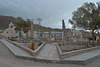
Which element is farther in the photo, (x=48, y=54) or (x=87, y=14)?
(x=87, y=14)

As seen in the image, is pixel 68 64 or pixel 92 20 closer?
pixel 68 64

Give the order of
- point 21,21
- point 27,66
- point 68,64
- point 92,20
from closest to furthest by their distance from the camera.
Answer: point 27,66 < point 68,64 < point 92,20 < point 21,21

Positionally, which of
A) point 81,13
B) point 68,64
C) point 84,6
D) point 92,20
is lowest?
point 68,64

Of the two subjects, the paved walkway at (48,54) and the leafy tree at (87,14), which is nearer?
the paved walkway at (48,54)

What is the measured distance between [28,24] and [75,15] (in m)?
36.6

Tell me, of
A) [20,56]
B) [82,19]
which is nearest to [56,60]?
[20,56]

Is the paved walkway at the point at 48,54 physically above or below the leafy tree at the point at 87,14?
below

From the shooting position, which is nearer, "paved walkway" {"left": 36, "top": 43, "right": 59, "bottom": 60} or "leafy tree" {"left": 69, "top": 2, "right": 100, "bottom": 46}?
"paved walkway" {"left": 36, "top": 43, "right": 59, "bottom": 60}

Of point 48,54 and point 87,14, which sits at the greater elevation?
point 87,14

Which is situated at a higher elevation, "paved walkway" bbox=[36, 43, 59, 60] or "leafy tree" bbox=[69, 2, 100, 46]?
"leafy tree" bbox=[69, 2, 100, 46]

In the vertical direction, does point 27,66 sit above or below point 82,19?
below

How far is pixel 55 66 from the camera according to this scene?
6070mm

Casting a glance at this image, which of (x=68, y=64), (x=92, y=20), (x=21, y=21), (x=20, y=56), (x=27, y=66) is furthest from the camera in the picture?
(x=21, y=21)

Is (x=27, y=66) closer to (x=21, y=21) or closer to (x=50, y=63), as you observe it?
(x=50, y=63)
